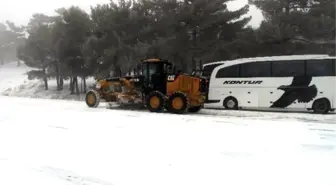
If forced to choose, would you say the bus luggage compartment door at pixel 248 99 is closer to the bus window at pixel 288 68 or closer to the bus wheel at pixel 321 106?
the bus window at pixel 288 68

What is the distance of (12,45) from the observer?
76.7 m

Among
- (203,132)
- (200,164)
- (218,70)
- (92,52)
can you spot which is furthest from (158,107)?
(92,52)

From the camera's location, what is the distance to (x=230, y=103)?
17594mm

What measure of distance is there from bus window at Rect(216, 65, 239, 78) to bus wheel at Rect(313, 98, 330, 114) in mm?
3984

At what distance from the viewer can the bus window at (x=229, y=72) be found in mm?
17438

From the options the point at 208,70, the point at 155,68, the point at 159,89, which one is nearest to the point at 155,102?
the point at 159,89

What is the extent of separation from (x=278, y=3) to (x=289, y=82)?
1123cm

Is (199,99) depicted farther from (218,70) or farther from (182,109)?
(218,70)

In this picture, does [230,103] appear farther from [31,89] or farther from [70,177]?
[31,89]

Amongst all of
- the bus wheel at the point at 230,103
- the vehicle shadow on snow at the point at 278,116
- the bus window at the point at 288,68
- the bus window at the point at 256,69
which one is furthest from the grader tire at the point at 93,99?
the bus window at the point at 288,68

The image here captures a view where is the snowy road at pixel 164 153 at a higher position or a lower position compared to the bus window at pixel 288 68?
lower

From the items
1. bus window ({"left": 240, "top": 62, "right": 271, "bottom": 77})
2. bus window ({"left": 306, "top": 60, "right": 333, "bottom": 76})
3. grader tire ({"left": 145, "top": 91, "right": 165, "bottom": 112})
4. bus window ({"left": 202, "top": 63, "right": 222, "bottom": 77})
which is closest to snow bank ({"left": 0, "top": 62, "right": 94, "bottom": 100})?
bus window ({"left": 202, "top": 63, "right": 222, "bottom": 77})

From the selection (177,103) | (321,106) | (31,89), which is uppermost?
(31,89)

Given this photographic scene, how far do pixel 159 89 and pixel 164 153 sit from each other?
8546 mm
